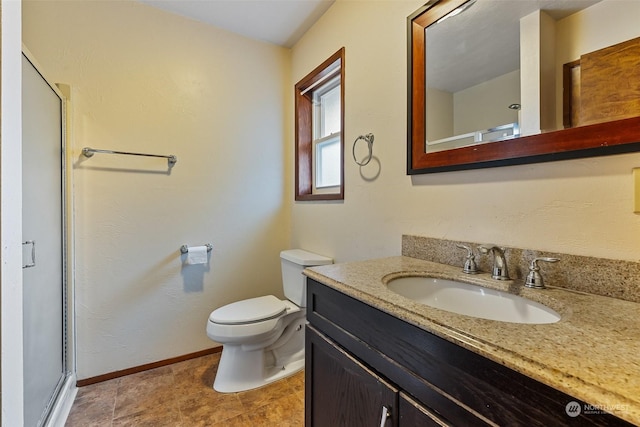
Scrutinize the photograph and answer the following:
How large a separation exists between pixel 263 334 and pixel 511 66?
164cm

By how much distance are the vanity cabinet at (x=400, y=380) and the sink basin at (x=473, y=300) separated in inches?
8.8

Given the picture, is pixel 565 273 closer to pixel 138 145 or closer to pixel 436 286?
pixel 436 286

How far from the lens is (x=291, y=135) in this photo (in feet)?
7.50

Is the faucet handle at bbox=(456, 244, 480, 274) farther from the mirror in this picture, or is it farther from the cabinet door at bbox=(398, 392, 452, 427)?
the cabinet door at bbox=(398, 392, 452, 427)

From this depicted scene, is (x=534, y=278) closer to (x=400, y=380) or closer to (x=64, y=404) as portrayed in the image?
(x=400, y=380)

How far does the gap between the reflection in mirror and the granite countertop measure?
484 mm

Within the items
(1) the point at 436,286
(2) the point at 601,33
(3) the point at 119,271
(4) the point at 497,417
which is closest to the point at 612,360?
(4) the point at 497,417

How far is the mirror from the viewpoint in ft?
2.48

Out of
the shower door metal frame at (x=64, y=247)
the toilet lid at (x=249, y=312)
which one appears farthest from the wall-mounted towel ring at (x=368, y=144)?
the shower door metal frame at (x=64, y=247)

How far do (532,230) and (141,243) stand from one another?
199cm

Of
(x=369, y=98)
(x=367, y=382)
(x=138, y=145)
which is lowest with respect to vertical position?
(x=367, y=382)

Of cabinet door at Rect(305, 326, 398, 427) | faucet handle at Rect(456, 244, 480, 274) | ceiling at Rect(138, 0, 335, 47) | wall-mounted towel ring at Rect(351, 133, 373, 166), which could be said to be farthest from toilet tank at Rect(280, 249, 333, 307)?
ceiling at Rect(138, 0, 335, 47)

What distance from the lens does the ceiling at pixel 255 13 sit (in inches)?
69.9

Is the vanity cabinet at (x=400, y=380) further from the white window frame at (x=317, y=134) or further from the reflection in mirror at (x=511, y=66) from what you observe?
the white window frame at (x=317, y=134)
